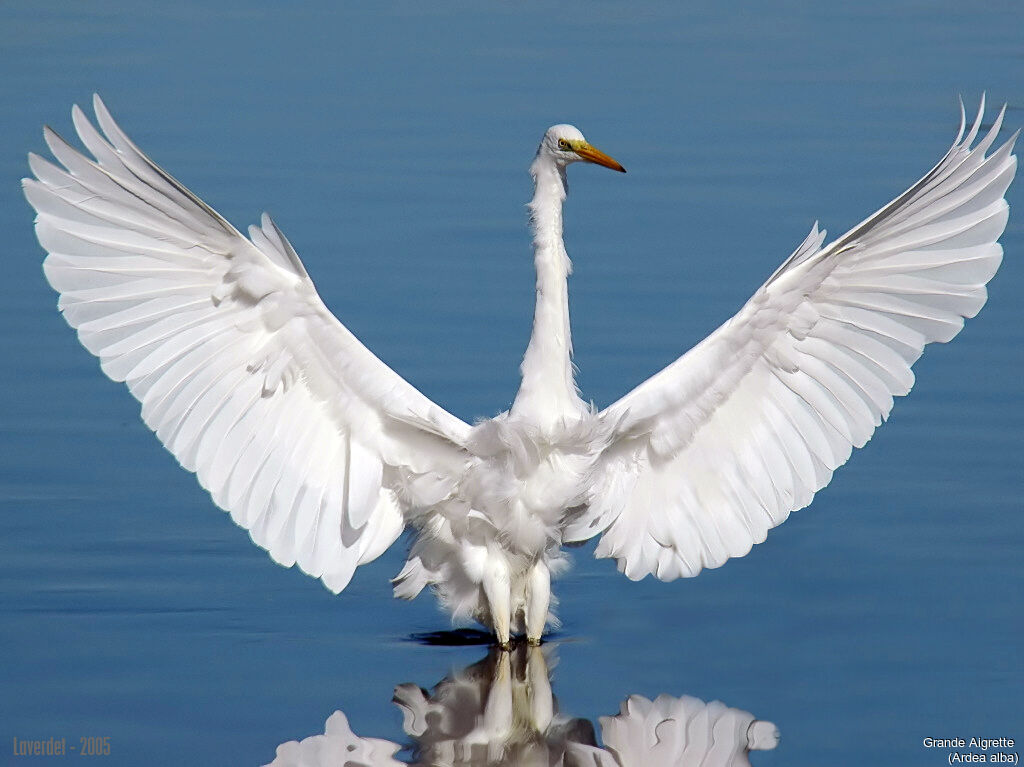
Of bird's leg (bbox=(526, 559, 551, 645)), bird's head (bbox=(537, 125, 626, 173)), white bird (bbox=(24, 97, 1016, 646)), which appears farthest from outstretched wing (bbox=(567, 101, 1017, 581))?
bird's head (bbox=(537, 125, 626, 173))

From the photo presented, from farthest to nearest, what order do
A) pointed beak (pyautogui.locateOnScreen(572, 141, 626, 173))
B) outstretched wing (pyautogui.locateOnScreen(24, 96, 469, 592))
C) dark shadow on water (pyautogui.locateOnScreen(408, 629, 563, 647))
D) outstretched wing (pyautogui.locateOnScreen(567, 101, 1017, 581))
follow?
pointed beak (pyautogui.locateOnScreen(572, 141, 626, 173))
dark shadow on water (pyautogui.locateOnScreen(408, 629, 563, 647))
outstretched wing (pyautogui.locateOnScreen(567, 101, 1017, 581))
outstretched wing (pyautogui.locateOnScreen(24, 96, 469, 592))

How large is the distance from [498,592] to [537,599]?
19 cm

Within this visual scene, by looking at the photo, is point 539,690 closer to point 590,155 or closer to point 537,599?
point 537,599

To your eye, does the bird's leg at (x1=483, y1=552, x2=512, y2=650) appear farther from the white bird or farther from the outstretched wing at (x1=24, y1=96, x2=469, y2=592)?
the outstretched wing at (x1=24, y1=96, x2=469, y2=592)

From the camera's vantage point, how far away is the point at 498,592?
724 centimetres

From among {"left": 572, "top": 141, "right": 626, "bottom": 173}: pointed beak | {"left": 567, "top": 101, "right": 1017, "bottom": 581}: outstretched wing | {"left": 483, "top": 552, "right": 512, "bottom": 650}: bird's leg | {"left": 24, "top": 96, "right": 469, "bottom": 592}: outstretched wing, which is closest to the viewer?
{"left": 24, "top": 96, "right": 469, "bottom": 592}: outstretched wing

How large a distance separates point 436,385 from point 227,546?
1907 millimetres

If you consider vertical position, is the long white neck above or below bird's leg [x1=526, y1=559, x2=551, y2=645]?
above

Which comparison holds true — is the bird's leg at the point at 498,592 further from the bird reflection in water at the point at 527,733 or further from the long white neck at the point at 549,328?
the long white neck at the point at 549,328

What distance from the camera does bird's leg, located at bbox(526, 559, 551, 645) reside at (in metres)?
7.32

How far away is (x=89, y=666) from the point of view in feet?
22.8

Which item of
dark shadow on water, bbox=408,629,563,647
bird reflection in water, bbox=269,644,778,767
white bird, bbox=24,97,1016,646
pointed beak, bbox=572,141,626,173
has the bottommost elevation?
bird reflection in water, bbox=269,644,778,767

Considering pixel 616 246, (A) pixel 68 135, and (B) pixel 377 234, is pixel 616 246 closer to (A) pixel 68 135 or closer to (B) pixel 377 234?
(B) pixel 377 234

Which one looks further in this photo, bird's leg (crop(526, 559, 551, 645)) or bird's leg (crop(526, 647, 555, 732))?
bird's leg (crop(526, 559, 551, 645))
